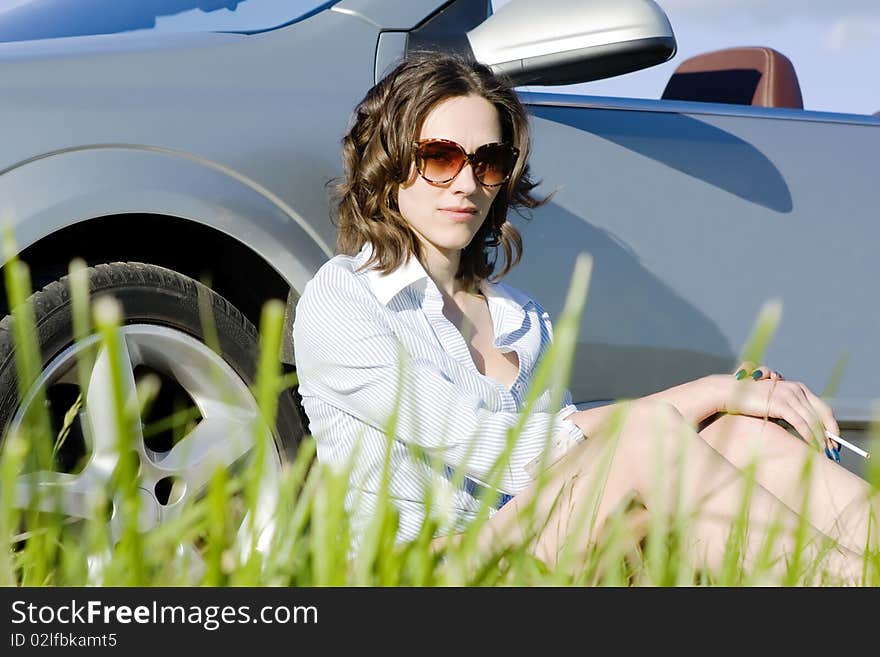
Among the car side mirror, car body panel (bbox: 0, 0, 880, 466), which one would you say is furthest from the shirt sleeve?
the car side mirror

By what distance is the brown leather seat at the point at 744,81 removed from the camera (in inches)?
149

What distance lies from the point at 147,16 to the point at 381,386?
3.52ft

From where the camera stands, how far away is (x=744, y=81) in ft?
12.6

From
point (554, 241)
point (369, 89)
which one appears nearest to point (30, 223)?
point (369, 89)

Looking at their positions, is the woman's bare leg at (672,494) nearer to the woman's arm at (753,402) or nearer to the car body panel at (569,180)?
the woman's arm at (753,402)

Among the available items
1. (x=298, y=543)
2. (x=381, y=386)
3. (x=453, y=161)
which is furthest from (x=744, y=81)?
(x=298, y=543)

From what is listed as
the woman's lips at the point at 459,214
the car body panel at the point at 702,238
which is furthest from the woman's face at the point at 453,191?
the car body panel at the point at 702,238

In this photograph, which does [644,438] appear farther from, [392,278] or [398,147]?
[398,147]

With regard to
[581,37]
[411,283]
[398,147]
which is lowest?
[411,283]

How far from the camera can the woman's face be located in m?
2.17

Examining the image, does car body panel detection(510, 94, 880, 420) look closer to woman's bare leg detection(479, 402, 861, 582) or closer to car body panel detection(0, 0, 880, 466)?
car body panel detection(0, 0, 880, 466)
